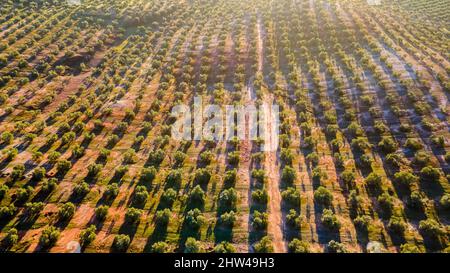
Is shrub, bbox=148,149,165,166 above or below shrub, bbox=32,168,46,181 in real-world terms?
below

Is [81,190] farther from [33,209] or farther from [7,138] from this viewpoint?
[7,138]

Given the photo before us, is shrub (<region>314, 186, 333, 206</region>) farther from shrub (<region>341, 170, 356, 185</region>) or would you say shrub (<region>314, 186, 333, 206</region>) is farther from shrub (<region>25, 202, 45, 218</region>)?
shrub (<region>25, 202, 45, 218</region>)

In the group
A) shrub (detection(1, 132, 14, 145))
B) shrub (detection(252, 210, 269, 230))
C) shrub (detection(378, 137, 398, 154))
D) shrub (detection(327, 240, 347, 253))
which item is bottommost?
shrub (detection(327, 240, 347, 253))

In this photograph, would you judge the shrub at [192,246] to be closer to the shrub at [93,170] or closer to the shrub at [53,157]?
the shrub at [93,170]

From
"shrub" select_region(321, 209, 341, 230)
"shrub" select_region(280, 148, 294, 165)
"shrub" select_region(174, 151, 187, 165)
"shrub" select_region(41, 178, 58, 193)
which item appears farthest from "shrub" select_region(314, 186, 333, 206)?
"shrub" select_region(41, 178, 58, 193)

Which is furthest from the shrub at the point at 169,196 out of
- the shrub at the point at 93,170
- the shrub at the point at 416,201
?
the shrub at the point at 416,201

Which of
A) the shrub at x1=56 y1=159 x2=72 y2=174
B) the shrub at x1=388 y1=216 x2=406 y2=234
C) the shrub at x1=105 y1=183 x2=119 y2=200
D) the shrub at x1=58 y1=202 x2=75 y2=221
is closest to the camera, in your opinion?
the shrub at x1=388 y1=216 x2=406 y2=234
